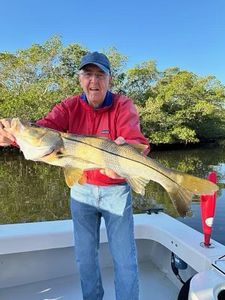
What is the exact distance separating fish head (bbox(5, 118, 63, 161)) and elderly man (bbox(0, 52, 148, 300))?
28cm

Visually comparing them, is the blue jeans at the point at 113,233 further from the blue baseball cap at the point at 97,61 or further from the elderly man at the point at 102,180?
the blue baseball cap at the point at 97,61

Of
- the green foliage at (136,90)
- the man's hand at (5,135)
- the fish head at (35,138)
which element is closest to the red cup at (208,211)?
the fish head at (35,138)

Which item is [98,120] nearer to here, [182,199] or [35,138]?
[35,138]

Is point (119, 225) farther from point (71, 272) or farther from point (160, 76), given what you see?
point (160, 76)

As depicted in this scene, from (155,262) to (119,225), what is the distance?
4.51 feet

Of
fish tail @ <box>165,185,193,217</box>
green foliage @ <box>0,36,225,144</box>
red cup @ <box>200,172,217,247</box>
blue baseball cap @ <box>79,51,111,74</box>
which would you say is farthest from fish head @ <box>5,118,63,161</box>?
A: green foliage @ <box>0,36,225,144</box>

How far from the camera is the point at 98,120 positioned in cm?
234

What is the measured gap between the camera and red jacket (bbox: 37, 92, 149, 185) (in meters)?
2.22

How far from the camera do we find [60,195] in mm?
12188

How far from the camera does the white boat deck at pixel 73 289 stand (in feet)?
9.89

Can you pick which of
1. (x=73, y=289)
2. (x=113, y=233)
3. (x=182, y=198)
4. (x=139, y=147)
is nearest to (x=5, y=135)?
(x=139, y=147)

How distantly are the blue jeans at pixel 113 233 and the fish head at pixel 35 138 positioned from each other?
451mm

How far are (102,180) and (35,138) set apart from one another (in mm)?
520

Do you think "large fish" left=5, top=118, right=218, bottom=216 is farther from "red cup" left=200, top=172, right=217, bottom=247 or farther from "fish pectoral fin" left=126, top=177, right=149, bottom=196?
"red cup" left=200, top=172, right=217, bottom=247
